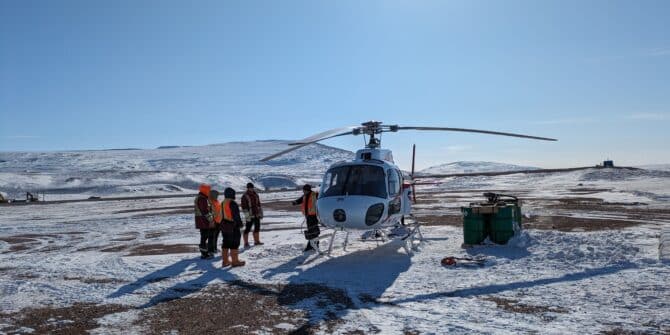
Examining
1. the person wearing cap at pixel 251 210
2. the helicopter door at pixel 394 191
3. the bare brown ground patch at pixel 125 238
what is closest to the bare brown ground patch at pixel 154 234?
the bare brown ground patch at pixel 125 238

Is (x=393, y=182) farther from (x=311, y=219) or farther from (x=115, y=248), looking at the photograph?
(x=115, y=248)

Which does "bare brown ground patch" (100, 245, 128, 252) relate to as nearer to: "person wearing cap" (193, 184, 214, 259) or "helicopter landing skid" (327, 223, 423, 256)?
"person wearing cap" (193, 184, 214, 259)

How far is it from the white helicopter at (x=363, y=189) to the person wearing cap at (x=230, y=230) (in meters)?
1.23

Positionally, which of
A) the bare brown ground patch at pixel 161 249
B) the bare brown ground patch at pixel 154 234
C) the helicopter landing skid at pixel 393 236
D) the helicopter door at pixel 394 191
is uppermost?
the helicopter door at pixel 394 191

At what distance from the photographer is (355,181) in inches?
442

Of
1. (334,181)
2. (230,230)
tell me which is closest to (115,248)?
(230,230)

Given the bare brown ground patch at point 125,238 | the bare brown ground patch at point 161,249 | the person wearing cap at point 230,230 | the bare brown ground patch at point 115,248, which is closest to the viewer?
the person wearing cap at point 230,230

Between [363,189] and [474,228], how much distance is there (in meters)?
3.15

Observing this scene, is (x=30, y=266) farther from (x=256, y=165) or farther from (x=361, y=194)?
(x=256, y=165)

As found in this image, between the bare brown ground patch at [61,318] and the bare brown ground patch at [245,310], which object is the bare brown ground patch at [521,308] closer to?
the bare brown ground patch at [245,310]

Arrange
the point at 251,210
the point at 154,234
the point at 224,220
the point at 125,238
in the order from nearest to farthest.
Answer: the point at 224,220
the point at 251,210
the point at 125,238
the point at 154,234

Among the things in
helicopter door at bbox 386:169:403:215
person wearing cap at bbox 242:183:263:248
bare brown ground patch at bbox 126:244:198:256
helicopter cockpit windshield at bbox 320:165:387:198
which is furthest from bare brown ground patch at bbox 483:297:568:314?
bare brown ground patch at bbox 126:244:198:256

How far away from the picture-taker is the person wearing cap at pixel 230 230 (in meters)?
10.8

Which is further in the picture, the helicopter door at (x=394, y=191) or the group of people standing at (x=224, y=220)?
the helicopter door at (x=394, y=191)
